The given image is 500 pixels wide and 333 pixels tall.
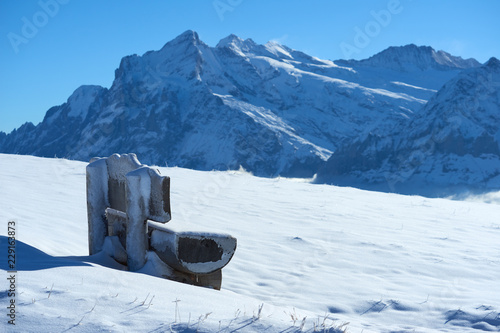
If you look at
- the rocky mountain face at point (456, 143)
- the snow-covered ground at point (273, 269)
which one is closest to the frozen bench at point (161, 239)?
the snow-covered ground at point (273, 269)

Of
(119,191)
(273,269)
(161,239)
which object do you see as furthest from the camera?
(273,269)

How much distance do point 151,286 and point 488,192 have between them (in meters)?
177

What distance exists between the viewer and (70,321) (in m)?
2.96

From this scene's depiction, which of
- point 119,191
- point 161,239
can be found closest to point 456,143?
point 119,191

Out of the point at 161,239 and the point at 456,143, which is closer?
the point at 161,239

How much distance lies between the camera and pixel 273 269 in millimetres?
6238

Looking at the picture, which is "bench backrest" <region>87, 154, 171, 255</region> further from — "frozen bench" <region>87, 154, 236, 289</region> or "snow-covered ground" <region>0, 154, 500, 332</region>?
A: "snow-covered ground" <region>0, 154, 500, 332</region>

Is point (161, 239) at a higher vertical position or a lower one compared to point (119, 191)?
lower

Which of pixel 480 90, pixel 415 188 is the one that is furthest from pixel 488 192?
pixel 480 90

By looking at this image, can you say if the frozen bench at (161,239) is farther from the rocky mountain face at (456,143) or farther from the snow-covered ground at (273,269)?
the rocky mountain face at (456,143)

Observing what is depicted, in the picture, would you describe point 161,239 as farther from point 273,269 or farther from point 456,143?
point 456,143

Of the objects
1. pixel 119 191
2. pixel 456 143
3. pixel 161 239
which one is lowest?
pixel 161 239

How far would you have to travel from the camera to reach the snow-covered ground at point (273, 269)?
10.7 ft

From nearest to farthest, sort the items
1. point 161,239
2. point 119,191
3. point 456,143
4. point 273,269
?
1. point 161,239
2. point 119,191
3. point 273,269
4. point 456,143
